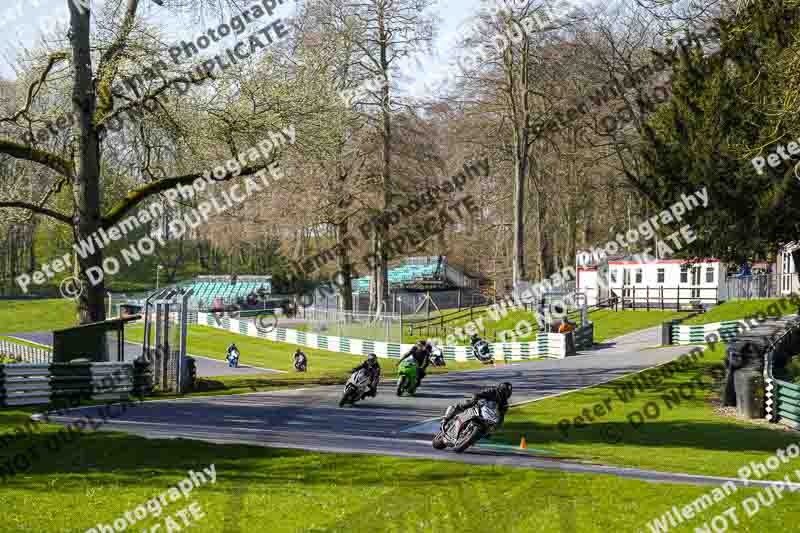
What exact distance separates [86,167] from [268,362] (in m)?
22.5

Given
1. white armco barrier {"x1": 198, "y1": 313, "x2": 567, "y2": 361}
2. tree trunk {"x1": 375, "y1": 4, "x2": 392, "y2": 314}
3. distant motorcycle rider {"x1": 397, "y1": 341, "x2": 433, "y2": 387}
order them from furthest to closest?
tree trunk {"x1": 375, "y1": 4, "x2": 392, "y2": 314} < white armco barrier {"x1": 198, "y1": 313, "x2": 567, "y2": 361} < distant motorcycle rider {"x1": 397, "y1": 341, "x2": 433, "y2": 387}

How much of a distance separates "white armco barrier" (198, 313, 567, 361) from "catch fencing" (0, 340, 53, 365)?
15.5 metres

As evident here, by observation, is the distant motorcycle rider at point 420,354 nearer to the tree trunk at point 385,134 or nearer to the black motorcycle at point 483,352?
the black motorcycle at point 483,352

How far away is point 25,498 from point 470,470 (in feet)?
17.0

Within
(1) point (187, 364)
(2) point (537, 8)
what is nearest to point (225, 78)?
(1) point (187, 364)

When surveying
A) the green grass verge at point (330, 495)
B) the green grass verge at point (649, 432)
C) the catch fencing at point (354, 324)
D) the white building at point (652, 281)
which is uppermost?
the white building at point (652, 281)

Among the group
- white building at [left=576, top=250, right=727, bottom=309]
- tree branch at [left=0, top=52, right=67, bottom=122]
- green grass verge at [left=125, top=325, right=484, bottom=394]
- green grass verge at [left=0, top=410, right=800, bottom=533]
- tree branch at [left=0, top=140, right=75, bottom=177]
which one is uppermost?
tree branch at [left=0, top=52, right=67, bottom=122]

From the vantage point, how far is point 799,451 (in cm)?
1314

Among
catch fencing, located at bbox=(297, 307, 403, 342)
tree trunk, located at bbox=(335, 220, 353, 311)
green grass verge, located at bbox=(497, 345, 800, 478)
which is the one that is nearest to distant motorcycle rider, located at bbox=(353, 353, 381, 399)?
green grass verge, located at bbox=(497, 345, 800, 478)

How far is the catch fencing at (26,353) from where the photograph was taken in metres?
29.8

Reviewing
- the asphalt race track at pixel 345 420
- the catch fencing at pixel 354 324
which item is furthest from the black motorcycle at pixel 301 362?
the asphalt race track at pixel 345 420

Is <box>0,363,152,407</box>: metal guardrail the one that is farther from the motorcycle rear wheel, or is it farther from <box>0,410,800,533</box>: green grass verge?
the motorcycle rear wheel

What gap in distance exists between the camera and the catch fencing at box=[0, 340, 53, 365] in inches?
1174

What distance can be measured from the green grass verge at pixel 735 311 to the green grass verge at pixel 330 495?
31184 mm
